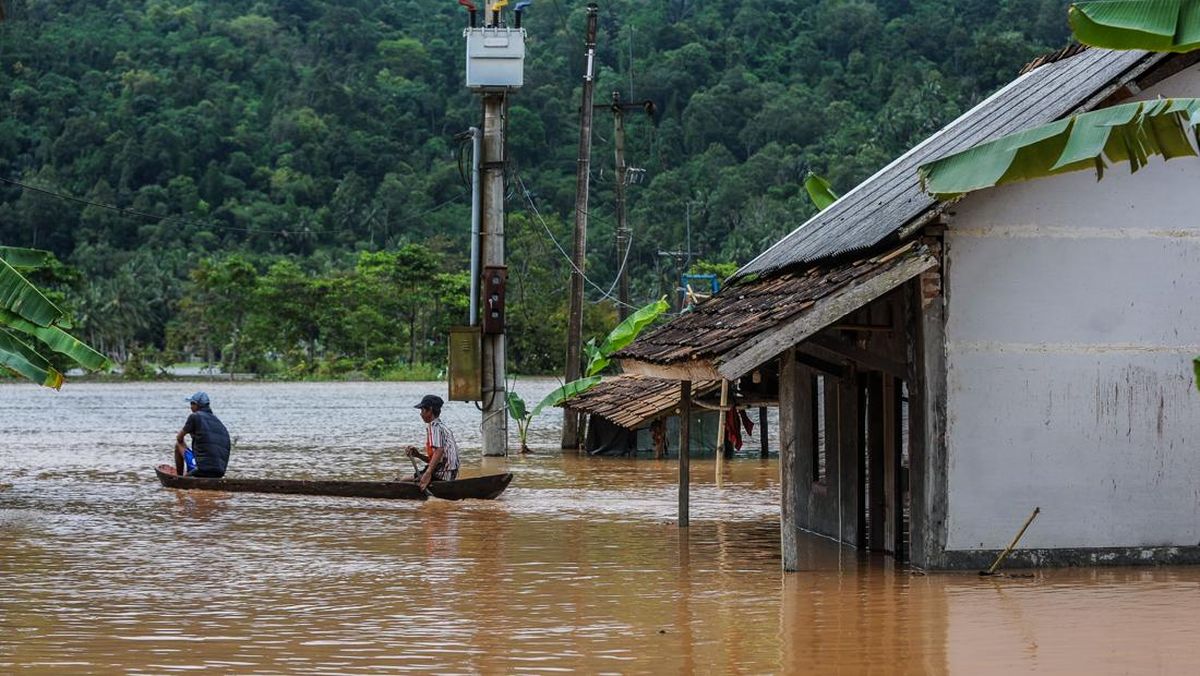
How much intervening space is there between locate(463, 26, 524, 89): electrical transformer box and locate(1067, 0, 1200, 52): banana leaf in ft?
60.3

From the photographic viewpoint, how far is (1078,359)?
43.7 ft

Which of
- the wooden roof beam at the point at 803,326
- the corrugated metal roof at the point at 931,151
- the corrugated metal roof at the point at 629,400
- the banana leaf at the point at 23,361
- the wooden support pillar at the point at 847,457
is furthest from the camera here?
the corrugated metal roof at the point at 629,400

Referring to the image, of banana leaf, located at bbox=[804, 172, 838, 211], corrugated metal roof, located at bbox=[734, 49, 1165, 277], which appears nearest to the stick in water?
corrugated metal roof, located at bbox=[734, 49, 1165, 277]

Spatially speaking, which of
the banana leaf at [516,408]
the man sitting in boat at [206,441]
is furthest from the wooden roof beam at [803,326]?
the banana leaf at [516,408]

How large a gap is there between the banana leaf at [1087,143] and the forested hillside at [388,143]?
256ft

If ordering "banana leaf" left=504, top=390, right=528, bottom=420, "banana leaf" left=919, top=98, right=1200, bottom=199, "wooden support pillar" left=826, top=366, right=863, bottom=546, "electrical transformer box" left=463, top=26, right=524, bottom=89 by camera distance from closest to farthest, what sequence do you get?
"banana leaf" left=919, top=98, right=1200, bottom=199, "wooden support pillar" left=826, top=366, right=863, bottom=546, "electrical transformer box" left=463, top=26, right=524, bottom=89, "banana leaf" left=504, top=390, right=528, bottom=420

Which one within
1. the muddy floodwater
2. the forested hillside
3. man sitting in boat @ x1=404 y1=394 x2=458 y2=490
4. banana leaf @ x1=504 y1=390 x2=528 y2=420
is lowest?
the muddy floodwater

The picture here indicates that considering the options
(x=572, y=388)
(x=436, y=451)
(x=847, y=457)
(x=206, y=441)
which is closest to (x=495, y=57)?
(x=572, y=388)

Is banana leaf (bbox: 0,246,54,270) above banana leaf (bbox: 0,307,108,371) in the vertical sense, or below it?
above

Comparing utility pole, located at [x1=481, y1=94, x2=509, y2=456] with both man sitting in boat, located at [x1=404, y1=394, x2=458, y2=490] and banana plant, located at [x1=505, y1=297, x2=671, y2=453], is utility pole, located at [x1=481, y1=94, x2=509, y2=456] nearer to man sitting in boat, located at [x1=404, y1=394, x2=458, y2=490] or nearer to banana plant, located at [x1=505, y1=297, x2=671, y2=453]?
banana plant, located at [x1=505, y1=297, x2=671, y2=453]

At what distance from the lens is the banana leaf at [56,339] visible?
20016 mm

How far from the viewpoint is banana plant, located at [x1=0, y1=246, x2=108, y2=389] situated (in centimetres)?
1886

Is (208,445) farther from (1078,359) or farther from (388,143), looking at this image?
(388,143)

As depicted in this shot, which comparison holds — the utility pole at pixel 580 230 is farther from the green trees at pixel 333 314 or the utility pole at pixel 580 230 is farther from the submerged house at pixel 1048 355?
the green trees at pixel 333 314
